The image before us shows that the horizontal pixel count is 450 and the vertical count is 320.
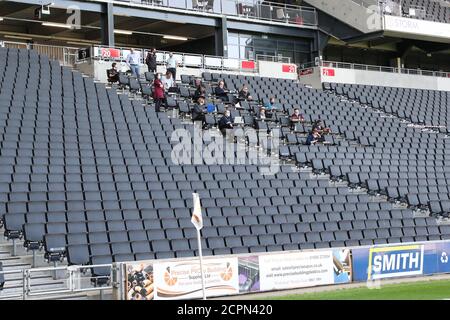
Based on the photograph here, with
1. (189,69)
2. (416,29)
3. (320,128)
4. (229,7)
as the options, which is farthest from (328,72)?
(320,128)

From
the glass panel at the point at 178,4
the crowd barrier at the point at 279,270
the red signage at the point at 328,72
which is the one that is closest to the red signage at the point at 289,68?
the red signage at the point at 328,72

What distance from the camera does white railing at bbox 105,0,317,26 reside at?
32625mm

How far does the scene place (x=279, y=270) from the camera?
16.4 m

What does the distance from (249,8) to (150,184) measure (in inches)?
722

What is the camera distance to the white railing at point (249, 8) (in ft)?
107

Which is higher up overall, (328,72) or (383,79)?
(328,72)

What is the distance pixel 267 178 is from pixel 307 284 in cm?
610

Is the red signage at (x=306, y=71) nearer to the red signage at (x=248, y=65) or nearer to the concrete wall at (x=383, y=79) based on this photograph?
the concrete wall at (x=383, y=79)

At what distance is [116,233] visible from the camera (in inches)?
659

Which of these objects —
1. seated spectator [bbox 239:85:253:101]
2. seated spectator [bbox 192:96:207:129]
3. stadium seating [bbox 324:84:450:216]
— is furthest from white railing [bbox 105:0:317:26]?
seated spectator [bbox 192:96:207:129]

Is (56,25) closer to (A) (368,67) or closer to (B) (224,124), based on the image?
(B) (224,124)

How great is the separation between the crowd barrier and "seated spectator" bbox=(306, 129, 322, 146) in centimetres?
823

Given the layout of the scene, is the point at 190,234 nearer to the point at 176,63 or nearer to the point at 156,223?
the point at 156,223

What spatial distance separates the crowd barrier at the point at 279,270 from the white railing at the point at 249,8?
684 inches
